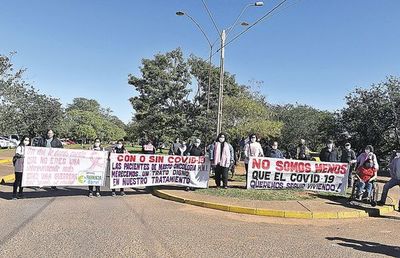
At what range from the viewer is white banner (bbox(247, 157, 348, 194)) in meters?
13.0

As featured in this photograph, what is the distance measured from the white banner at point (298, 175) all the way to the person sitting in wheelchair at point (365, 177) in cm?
144

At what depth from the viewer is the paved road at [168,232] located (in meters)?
6.11

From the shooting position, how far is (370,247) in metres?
6.86

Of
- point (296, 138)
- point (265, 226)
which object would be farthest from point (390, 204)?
point (296, 138)

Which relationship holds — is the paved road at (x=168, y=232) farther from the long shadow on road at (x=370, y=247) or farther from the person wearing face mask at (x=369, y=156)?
the person wearing face mask at (x=369, y=156)

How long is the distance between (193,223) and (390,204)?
6.40 m

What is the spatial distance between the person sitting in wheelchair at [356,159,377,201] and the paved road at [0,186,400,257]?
3.86ft

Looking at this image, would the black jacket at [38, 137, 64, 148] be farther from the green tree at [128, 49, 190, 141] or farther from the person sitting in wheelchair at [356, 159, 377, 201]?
the green tree at [128, 49, 190, 141]

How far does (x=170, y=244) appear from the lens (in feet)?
21.2

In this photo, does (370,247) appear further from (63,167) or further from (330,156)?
(63,167)

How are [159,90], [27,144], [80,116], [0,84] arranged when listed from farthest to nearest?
[80,116] < [159,90] < [0,84] < [27,144]

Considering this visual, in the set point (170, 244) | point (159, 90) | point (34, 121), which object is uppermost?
point (159, 90)

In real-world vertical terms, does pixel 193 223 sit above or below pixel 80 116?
below

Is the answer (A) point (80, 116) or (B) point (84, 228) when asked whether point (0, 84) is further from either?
(A) point (80, 116)
